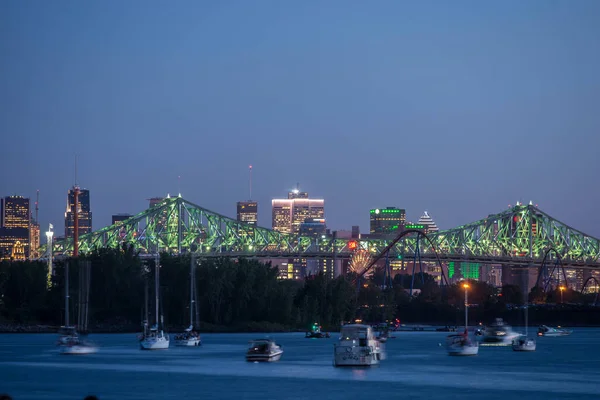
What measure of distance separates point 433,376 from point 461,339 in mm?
22786

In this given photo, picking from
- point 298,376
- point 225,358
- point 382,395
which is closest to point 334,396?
point 382,395

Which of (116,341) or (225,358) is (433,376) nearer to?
(225,358)

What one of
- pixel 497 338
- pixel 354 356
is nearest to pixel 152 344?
pixel 354 356

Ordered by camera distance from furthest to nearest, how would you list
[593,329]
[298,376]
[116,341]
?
[593,329] → [116,341] → [298,376]

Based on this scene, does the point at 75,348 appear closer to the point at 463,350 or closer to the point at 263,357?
the point at 263,357

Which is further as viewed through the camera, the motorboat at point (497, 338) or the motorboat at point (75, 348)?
the motorboat at point (497, 338)

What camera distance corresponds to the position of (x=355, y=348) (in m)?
82.6

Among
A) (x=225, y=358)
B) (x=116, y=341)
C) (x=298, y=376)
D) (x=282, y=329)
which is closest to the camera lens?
(x=298, y=376)

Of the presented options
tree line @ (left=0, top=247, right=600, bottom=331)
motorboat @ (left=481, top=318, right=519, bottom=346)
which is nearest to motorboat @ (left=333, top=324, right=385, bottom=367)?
motorboat @ (left=481, top=318, right=519, bottom=346)

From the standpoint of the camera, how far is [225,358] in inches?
3794

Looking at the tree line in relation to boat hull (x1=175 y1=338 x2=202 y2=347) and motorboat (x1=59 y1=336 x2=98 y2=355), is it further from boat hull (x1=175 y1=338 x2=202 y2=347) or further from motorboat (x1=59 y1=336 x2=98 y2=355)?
motorboat (x1=59 y1=336 x2=98 y2=355)

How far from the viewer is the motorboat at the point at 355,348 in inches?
3250

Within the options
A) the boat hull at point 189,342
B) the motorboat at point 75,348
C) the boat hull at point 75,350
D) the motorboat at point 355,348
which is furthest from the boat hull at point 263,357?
the boat hull at point 189,342

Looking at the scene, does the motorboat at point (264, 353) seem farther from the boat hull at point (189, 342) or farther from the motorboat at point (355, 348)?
the boat hull at point (189, 342)
